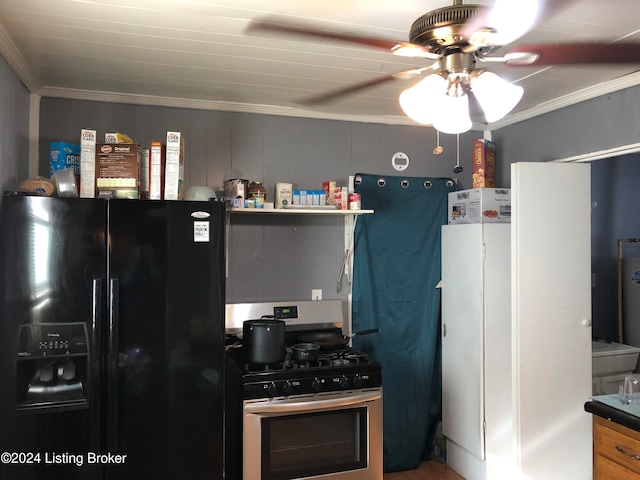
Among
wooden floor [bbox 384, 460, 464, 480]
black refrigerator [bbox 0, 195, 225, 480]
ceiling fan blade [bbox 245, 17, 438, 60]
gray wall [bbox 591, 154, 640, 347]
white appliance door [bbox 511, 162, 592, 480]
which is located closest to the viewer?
ceiling fan blade [bbox 245, 17, 438, 60]

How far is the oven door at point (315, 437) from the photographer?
7.93 ft

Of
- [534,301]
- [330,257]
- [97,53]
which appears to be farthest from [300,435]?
[97,53]

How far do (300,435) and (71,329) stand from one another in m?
1.19

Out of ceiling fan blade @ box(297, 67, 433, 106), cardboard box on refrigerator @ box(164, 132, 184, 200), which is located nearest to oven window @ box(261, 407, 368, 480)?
cardboard box on refrigerator @ box(164, 132, 184, 200)

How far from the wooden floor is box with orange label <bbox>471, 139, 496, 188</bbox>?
1.86m

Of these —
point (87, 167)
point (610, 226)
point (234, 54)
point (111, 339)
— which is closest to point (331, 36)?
point (234, 54)

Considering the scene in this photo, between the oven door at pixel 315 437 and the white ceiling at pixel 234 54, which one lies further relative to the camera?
the oven door at pixel 315 437

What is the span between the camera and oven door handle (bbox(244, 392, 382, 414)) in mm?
2418

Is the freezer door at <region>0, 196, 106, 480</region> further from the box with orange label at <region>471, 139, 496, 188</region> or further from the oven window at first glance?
the box with orange label at <region>471, 139, 496, 188</region>

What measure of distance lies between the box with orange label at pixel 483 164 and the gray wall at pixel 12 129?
2.60 metres

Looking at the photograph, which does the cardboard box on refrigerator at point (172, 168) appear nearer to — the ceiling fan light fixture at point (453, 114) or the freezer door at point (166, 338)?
the freezer door at point (166, 338)

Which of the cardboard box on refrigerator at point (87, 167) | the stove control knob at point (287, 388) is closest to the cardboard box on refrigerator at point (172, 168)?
the cardboard box on refrigerator at point (87, 167)

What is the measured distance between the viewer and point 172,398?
2273 millimetres

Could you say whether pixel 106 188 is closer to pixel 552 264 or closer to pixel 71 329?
pixel 71 329
